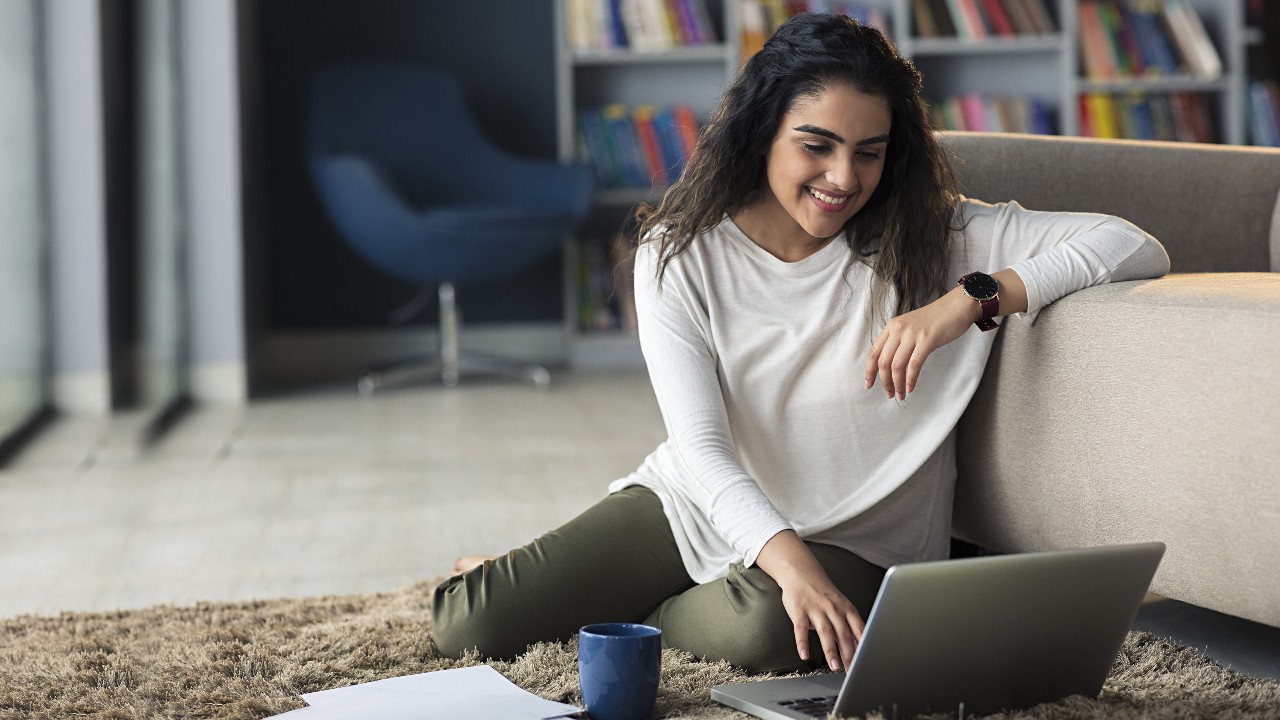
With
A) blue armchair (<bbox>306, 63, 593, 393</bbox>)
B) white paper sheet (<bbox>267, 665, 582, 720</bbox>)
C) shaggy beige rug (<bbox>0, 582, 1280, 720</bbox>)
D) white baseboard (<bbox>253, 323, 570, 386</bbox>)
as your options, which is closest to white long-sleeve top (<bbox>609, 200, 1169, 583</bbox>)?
shaggy beige rug (<bbox>0, 582, 1280, 720</bbox>)

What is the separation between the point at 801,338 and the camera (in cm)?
156

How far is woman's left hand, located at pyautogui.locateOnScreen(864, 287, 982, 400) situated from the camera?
145cm

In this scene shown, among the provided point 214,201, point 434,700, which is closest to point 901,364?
point 434,700

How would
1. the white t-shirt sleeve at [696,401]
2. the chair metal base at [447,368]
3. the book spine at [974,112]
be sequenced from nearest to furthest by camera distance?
the white t-shirt sleeve at [696,401] < the chair metal base at [447,368] < the book spine at [974,112]

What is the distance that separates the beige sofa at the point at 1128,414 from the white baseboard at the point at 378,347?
3.36 metres

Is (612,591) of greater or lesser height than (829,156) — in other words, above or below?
below

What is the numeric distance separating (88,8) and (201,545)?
1.96 meters

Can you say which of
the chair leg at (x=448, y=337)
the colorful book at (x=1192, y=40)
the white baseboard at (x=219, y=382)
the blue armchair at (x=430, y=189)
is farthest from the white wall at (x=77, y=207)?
the colorful book at (x=1192, y=40)

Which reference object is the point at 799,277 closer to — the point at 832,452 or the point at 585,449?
the point at 832,452

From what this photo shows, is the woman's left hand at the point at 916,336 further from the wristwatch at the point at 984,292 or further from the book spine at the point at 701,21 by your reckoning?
the book spine at the point at 701,21

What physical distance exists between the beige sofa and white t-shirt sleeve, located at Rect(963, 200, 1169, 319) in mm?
30

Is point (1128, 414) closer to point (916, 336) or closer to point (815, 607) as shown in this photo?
point (916, 336)

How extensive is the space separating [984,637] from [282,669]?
2.46 feet

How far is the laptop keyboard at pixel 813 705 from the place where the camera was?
4.17 ft
